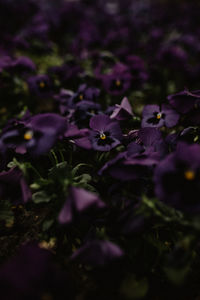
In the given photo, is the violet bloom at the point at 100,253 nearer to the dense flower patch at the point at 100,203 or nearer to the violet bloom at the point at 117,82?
the dense flower patch at the point at 100,203

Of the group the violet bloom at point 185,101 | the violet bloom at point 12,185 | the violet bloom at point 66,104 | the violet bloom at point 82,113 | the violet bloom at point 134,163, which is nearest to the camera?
the violet bloom at point 134,163

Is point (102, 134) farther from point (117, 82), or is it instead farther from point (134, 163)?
point (117, 82)

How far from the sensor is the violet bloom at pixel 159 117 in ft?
4.16

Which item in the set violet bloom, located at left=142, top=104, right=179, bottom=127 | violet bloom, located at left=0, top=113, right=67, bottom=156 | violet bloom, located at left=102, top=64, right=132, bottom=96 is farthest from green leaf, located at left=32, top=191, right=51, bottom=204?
violet bloom, located at left=102, top=64, right=132, bottom=96

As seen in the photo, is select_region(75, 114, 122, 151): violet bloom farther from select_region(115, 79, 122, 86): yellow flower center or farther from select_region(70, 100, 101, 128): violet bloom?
select_region(115, 79, 122, 86): yellow flower center

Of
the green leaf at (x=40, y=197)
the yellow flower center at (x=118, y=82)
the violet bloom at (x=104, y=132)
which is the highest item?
the yellow flower center at (x=118, y=82)

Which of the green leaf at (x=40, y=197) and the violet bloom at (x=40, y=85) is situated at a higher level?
the violet bloom at (x=40, y=85)

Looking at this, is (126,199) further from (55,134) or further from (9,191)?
(9,191)

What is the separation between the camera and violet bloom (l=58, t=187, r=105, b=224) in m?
0.79

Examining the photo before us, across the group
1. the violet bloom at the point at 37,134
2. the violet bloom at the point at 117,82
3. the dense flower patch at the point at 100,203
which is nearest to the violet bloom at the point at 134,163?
the dense flower patch at the point at 100,203

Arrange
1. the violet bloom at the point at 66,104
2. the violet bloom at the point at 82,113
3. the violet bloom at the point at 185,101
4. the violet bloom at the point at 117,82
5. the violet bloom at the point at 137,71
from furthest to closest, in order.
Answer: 1. the violet bloom at the point at 137,71
2. the violet bloom at the point at 117,82
3. the violet bloom at the point at 66,104
4. the violet bloom at the point at 82,113
5. the violet bloom at the point at 185,101

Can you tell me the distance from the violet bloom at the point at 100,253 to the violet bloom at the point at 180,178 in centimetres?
22

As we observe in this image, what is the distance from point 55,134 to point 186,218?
0.55 m

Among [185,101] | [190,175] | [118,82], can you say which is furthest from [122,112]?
[190,175]
